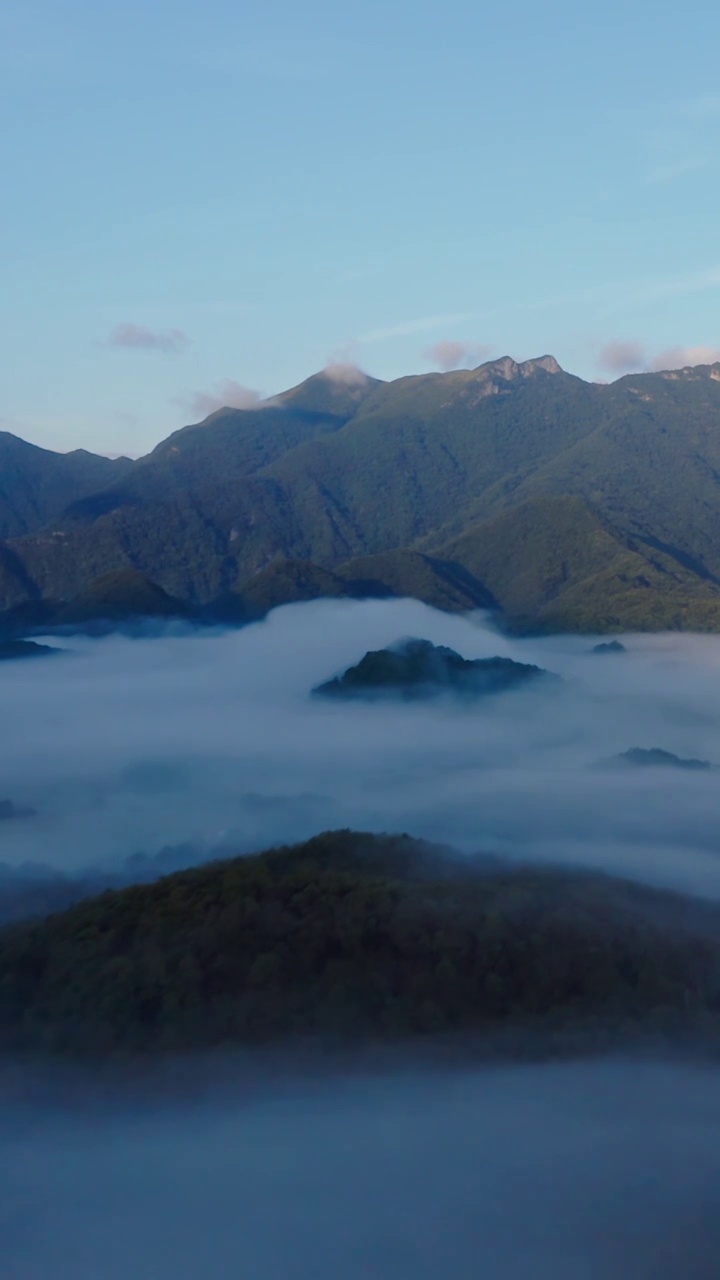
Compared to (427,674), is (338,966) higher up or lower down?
lower down

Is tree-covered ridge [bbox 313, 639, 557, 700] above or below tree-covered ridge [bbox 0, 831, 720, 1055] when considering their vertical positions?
above

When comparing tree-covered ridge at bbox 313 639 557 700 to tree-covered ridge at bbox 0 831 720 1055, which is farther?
tree-covered ridge at bbox 313 639 557 700

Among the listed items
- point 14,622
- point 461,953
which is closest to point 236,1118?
point 461,953

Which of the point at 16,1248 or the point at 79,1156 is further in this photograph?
the point at 79,1156

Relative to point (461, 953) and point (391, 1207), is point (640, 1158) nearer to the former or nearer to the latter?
point (391, 1207)

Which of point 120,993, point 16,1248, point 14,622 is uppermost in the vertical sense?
point 14,622

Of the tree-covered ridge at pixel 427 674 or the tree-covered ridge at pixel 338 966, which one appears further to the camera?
the tree-covered ridge at pixel 427 674

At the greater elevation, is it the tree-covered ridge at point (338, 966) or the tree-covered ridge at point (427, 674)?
the tree-covered ridge at point (427, 674)

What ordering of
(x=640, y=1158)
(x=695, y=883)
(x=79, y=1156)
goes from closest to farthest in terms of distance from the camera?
(x=640, y=1158) → (x=79, y=1156) → (x=695, y=883)
